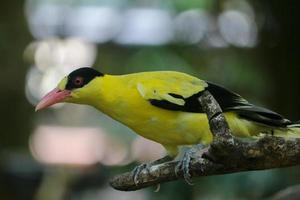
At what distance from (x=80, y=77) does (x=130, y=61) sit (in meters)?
3.70

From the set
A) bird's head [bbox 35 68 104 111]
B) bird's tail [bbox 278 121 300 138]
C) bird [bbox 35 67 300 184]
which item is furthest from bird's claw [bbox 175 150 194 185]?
bird's head [bbox 35 68 104 111]

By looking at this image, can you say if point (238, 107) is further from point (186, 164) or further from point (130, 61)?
point (130, 61)

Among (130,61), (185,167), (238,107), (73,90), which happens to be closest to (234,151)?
(185,167)

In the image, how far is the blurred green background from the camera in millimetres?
4766

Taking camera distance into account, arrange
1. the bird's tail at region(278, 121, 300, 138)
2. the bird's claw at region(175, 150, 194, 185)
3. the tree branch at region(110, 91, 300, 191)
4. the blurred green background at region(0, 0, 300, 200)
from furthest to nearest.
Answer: the blurred green background at region(0, 0, 300, 200)
the bird's tail at region(278, 121, 300, 138)
the bird's claw at region(175, 150, 194, 185)
the tree branch at region(110, 91, 300, 191)

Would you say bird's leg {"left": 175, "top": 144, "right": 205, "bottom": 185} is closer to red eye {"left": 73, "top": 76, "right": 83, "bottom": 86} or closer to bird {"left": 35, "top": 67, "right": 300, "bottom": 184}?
bird {"left": 35, "top": 67, "right": 300, "bottom": 184}

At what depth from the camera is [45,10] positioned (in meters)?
6.75

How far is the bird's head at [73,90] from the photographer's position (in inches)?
97.6

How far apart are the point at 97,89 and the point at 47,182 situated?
345 centimetres

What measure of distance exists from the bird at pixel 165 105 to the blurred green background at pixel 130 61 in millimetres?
2172

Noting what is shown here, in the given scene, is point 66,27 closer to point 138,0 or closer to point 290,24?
point 138,0

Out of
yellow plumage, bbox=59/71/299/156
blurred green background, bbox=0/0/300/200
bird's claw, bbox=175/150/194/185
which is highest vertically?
yellow plumage, bbox=59/71/299/156

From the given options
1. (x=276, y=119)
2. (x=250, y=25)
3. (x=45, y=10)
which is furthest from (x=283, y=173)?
(x=45, y=10)

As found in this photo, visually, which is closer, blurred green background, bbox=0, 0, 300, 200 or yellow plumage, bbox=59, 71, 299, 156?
yellow plumage, bbox=59, 71, 299, 156
